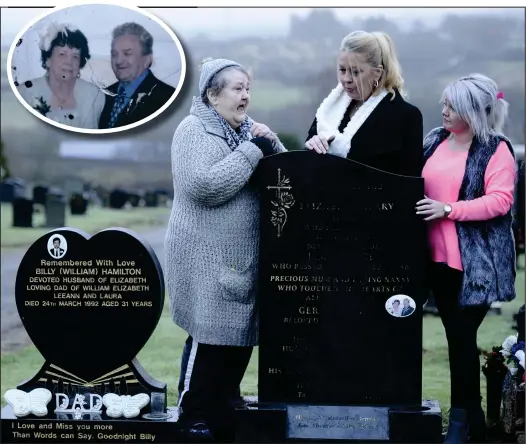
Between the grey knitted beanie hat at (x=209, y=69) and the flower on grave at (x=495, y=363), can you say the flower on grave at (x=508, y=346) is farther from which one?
the grey knitted beanie hat at (x=209, y=69)

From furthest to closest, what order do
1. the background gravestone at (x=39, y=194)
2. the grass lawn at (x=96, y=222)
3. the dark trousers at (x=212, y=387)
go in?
the background gravestone at (x=39, y=194)
the grass lawn at (x=96, y=222)
the dark trousers at (x=212, y=387)

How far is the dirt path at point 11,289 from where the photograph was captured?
7.45m

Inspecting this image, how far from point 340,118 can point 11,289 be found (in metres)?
3.66

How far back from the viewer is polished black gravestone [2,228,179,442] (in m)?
5.74

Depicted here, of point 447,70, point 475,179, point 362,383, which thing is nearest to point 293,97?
point 447,70

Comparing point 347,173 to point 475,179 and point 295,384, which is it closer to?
point 475,179

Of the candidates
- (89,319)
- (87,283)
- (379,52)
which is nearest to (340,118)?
(379,52)

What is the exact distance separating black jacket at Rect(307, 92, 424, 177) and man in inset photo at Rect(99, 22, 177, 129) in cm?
110

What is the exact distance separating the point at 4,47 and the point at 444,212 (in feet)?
8.82

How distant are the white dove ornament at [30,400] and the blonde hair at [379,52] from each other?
95.1 inches

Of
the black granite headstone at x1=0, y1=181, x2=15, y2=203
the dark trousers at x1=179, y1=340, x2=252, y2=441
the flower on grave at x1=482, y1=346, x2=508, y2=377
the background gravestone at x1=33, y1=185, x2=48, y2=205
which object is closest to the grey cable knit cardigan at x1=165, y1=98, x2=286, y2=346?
the dark trousers at x1=179, y1=340, x2=252, y2=441

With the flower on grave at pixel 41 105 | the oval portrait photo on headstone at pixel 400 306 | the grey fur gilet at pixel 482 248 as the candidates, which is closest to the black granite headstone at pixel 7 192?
the flower on grave at pixel 41 105

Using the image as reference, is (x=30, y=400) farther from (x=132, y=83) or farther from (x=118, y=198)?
(x=118, y=198)

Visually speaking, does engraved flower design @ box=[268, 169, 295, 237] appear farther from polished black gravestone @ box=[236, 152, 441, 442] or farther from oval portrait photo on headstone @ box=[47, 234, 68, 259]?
oval portrait photo on headstone @ box=[47, 234, 68, 259]
